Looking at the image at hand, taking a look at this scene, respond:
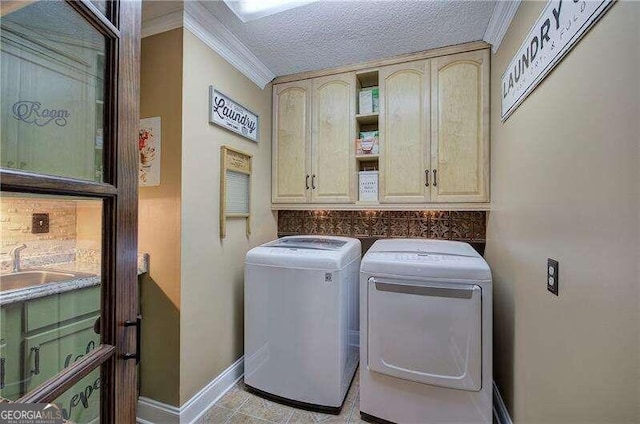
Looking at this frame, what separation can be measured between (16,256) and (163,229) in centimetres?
92

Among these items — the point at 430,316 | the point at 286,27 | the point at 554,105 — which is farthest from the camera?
the point at 286,27

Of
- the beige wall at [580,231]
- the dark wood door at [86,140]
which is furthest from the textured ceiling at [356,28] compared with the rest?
the dark wood door at [86,140]

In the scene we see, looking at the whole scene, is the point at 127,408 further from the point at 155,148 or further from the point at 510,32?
the point at 510,32

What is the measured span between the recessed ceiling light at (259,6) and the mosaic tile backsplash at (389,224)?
1.54m

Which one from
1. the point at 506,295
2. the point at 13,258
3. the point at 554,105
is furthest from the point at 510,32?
the point at 13,258

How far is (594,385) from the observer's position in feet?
2.59

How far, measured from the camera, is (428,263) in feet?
4.99

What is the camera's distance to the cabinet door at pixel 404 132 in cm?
205

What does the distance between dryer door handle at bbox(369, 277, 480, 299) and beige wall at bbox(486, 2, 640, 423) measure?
0.23 metres

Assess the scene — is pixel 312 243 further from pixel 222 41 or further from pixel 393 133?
pixel 222 41

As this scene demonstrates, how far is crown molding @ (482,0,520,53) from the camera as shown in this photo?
1.46 m

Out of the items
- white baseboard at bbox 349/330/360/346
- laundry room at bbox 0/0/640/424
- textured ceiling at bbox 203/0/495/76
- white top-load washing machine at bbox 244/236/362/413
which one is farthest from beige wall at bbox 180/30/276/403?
white baseboard at bbox 349/330/360/346

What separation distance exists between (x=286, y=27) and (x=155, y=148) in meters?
1.10

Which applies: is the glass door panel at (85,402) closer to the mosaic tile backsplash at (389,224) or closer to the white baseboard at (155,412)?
the white baseboard at (155,412)
